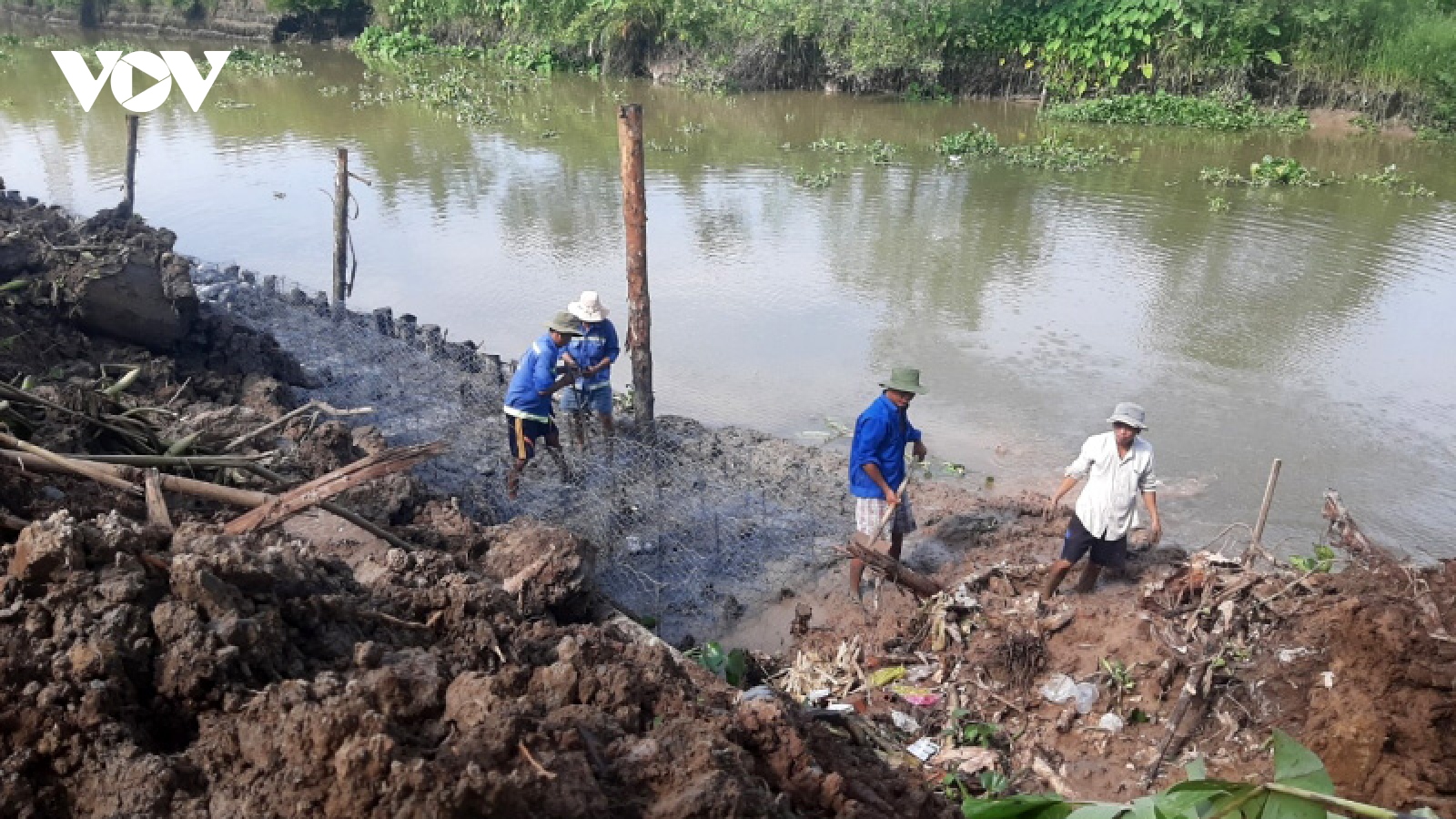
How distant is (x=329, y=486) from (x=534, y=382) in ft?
11.1

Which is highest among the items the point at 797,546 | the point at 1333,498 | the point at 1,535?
the point at 1,535

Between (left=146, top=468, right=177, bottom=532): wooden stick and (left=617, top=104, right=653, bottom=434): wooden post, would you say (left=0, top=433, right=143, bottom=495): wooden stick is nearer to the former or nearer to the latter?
(left=146, top=468, right=177, bottom=532): wooden stick

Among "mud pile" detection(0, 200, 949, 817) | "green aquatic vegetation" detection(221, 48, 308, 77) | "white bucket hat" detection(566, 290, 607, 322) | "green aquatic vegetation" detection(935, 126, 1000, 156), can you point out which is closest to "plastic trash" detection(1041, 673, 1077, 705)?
"mud pile" detection(0, 200, 949, 817)

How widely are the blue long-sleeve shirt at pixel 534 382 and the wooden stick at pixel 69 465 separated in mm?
3425

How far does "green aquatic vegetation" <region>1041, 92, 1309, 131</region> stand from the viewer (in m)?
21.0

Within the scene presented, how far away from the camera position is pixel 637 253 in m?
7.89

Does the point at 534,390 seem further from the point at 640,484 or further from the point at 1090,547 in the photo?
the point at 1090,547

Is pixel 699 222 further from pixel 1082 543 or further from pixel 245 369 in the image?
pixel 1082 543

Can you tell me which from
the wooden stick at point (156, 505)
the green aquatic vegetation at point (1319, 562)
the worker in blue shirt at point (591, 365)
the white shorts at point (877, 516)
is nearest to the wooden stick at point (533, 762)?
the wooden stick at point (156, 505)

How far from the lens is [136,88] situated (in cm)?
3108

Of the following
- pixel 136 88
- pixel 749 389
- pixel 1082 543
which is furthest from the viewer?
pixel 136 88

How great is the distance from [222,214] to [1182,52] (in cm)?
1949

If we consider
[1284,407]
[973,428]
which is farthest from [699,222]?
[1284,407]

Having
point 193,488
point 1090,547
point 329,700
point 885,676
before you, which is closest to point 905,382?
point 1090,547
